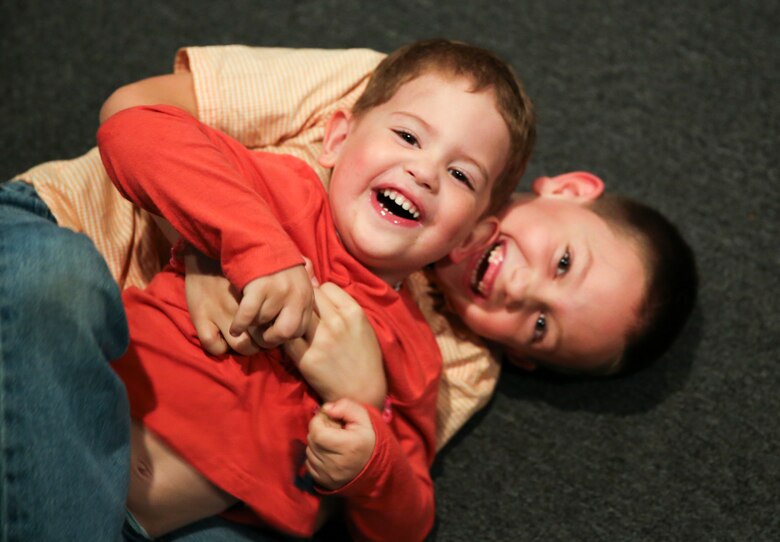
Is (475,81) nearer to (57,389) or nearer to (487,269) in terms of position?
(487,269)

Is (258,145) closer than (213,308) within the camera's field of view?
No

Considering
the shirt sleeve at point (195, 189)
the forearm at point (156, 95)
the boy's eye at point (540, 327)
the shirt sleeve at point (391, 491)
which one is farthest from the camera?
the boy's eye at point (540, 327)

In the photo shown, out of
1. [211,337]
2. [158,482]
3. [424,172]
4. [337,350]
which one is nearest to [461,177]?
[424,172]

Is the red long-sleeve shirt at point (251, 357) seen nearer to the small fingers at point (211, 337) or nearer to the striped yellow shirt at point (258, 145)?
the small fingers at point (211, 337)

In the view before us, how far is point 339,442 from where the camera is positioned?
0.94 meters

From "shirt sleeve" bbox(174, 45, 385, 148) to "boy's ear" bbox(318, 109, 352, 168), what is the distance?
0.30 ft

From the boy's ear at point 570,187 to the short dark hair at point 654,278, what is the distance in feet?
0.11

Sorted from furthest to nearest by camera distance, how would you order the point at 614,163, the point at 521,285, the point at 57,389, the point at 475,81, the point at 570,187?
the point at 614,163, the point at 570,187, the point at 521,285, the point at 475,81, the point at 57,389

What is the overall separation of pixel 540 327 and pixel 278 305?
49 cm

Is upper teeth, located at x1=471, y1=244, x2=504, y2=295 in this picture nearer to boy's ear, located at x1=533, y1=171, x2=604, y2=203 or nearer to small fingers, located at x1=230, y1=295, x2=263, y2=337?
boy's ear, located at x1=533, y1=171, x2=604, y2=203

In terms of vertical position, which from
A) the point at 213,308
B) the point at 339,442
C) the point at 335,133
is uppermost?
the point at 335,133

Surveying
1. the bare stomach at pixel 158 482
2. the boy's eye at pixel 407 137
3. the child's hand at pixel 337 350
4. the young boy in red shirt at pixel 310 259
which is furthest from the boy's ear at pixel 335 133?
the bare stomach at pixel 158 482

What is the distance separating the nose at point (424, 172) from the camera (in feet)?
3.26

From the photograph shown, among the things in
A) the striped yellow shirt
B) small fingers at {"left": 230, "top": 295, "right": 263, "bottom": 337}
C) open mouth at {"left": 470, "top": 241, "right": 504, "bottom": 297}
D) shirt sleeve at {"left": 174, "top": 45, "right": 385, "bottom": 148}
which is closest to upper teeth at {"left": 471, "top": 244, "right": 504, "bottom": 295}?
open mouth at {"left": 470, "top": 241, "right": 504, "bottom": 297}
